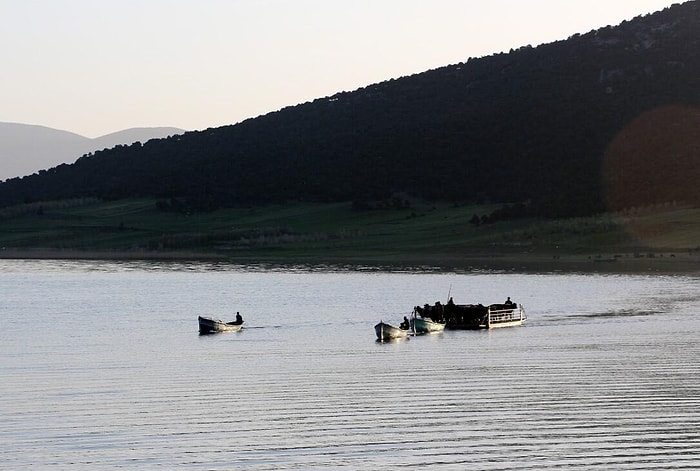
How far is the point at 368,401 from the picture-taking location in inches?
1783

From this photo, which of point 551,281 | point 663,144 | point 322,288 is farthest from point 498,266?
point 663,144

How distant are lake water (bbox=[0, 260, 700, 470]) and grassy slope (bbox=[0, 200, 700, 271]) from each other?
50.9 m

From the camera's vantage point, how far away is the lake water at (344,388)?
119ft

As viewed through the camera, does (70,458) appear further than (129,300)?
No

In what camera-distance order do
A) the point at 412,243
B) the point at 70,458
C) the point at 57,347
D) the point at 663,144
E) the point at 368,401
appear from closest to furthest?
the point at 70,458 → the point at 368,401 → the point at 57,347 → the point at 412,243 → the point at 663,144

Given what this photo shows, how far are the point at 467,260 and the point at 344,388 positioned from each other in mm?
107254

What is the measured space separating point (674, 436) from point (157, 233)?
6195 inches

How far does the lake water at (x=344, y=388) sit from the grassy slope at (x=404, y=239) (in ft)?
167

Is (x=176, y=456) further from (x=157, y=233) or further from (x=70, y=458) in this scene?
(x=157, y=233)

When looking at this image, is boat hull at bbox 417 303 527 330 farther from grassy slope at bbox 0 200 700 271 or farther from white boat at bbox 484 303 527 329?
grassy slope at bbox 0 200 700 271

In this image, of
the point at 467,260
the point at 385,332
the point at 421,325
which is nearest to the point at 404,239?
the point at 467,260

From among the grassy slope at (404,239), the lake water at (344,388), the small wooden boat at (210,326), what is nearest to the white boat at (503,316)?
the lake water at (344,388)

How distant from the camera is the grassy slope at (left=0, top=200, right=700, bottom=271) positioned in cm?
14988

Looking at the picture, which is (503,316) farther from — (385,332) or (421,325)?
(385,332)
